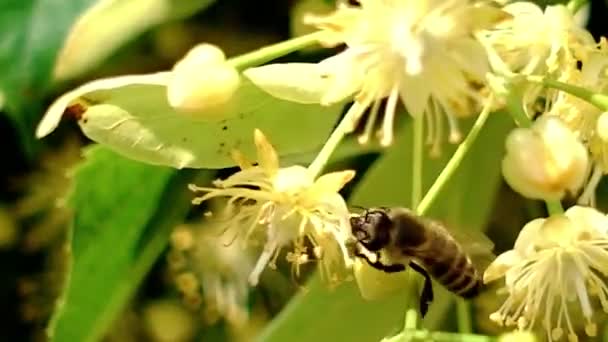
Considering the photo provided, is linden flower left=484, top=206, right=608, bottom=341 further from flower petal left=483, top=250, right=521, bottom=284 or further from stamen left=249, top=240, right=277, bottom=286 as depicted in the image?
stamen left=249, top=240, right=277, bottom=286

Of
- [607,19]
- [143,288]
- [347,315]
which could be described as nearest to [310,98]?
[347,315]

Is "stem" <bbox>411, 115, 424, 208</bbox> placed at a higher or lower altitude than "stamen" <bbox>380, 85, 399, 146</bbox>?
lower

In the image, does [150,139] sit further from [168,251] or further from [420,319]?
[168,251]

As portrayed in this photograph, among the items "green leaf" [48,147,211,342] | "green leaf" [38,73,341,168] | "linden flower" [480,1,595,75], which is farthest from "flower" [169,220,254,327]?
"linden flower" [480,1,595,75]

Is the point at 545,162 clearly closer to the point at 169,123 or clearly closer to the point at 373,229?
the point at 373,229

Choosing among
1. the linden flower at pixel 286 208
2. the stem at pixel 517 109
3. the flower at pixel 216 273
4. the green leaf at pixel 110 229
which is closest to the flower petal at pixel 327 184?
the linden flower at pixel 286 208

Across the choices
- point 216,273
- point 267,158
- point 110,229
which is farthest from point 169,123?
point 216,273
